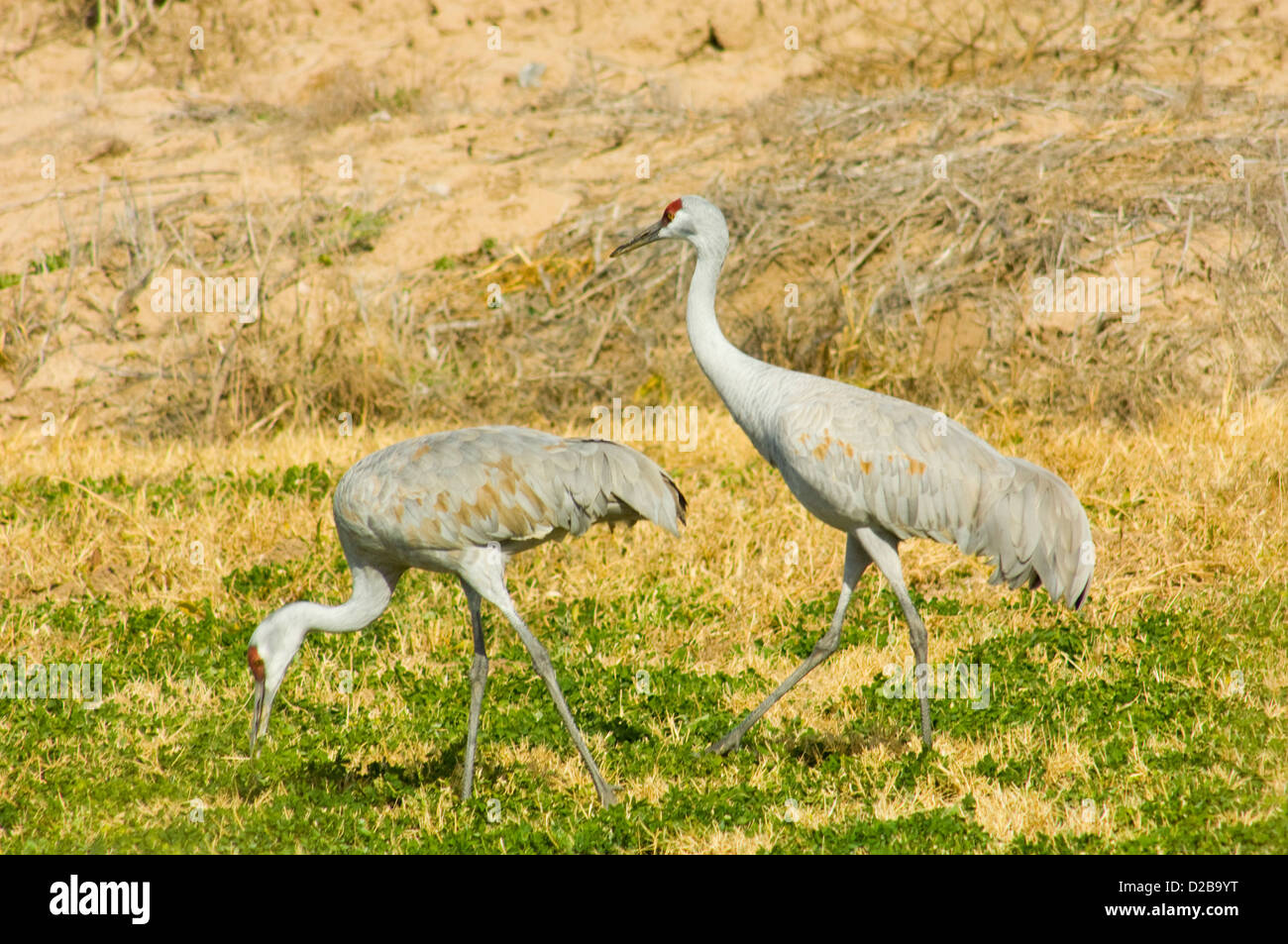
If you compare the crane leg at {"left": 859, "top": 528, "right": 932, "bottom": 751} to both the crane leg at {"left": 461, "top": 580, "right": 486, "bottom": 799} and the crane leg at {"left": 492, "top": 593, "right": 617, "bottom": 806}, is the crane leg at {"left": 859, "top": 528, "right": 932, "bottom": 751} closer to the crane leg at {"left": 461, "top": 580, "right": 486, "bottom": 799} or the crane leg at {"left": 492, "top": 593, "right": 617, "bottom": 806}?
the crane leg at {"left": 492, "top": 593, "right": 617, "bottom": 806}

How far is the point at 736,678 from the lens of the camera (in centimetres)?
563

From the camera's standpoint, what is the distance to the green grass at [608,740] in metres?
4.30

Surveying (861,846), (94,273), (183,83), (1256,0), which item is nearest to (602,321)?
(94,273)

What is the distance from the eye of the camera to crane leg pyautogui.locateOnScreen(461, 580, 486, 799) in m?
4.76

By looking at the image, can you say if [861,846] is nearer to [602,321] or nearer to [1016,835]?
[1016,835]

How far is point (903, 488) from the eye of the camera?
16.1ft

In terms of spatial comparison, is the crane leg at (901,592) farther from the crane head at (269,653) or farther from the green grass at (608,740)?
the crane head at (269,653)

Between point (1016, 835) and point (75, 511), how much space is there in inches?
198

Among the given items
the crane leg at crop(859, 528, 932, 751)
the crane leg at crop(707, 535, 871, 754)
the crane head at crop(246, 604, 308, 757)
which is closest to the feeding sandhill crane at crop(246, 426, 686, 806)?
the crane head at crop(246, 604, 308, 757)

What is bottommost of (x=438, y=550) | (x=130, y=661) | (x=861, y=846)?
(x=130, y=661)

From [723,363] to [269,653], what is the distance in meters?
1.93

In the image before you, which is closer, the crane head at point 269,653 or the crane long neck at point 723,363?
the crane head at point 269,653

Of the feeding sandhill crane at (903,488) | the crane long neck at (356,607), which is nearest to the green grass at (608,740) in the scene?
the feeding sandhill crane at (903,488)

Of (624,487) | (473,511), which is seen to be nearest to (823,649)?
(624,487)
